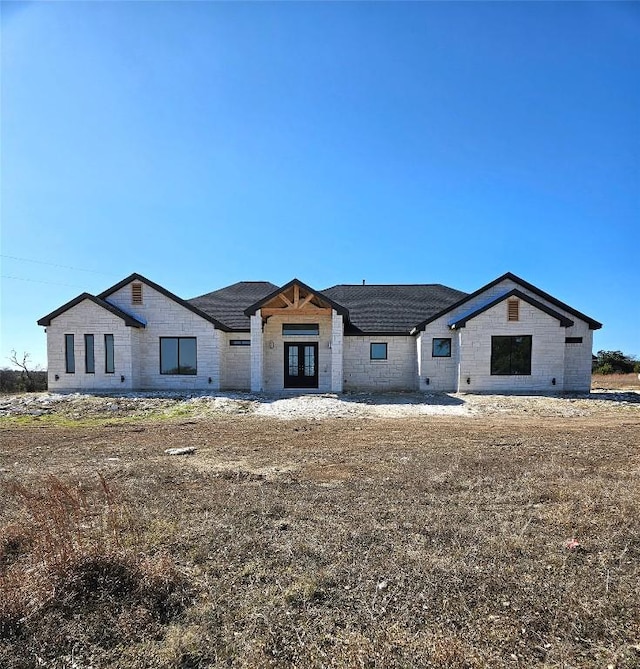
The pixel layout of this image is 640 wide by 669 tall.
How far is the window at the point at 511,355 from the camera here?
722 inches

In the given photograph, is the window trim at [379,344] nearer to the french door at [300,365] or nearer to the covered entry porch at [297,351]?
the covered entry porch at [297,351]

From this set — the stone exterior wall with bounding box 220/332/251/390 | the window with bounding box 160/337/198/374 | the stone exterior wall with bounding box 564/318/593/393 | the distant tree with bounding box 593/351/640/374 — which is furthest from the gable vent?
the distant tree with bounding box 593/351/640/374

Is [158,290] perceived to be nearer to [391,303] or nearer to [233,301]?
[233,301]

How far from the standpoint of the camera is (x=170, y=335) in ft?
62.6

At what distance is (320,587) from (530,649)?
4.63 feet

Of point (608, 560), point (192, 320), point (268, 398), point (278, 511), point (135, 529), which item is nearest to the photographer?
point (608, 560)

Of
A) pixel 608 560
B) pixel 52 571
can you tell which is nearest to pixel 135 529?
pixel 52 571

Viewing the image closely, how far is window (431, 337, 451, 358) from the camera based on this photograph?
1933 cm

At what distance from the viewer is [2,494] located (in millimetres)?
5172

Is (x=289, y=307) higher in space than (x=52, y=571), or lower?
higher

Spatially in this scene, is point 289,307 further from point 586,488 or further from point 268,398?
point 586,488

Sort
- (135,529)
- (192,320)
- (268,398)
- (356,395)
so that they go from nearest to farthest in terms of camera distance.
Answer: (135,529) → (268,398) → (356,395) → (192,320)

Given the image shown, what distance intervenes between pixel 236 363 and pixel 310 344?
372 centimetres

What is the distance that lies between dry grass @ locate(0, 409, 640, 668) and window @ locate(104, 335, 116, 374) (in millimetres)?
12131
